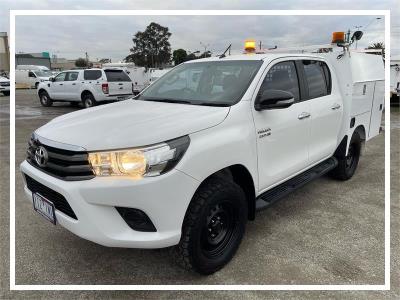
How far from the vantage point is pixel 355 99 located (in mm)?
4836

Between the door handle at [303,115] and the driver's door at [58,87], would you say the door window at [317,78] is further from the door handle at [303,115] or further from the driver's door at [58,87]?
the driver's door at [58,87]

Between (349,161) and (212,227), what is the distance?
3.20 metres

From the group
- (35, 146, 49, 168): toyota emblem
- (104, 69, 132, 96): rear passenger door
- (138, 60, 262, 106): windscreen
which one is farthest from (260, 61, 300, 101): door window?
(104, 69, 132, 96): rear passenger door

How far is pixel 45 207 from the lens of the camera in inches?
106

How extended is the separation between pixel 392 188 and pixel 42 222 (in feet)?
14.6

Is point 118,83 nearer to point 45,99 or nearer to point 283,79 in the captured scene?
point 45,99

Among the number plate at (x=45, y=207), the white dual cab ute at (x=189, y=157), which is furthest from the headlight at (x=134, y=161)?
the number plate at (x=45, y=207)

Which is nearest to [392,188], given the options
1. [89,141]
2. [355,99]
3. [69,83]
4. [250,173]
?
[355,99]

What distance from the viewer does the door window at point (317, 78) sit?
13.5 feet

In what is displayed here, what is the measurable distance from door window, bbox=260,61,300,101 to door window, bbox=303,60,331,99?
0.27 meters

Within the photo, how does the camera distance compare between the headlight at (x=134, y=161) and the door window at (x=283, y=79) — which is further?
the door window at (x=283, y=79)

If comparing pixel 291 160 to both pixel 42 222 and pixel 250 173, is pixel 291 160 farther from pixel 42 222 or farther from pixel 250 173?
pixel 42 222

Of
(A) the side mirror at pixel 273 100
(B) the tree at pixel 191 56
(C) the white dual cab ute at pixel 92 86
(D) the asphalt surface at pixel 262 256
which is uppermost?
(C) the white dual cab ute at pixel 92 86

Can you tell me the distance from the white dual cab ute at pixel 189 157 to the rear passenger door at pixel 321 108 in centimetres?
2
